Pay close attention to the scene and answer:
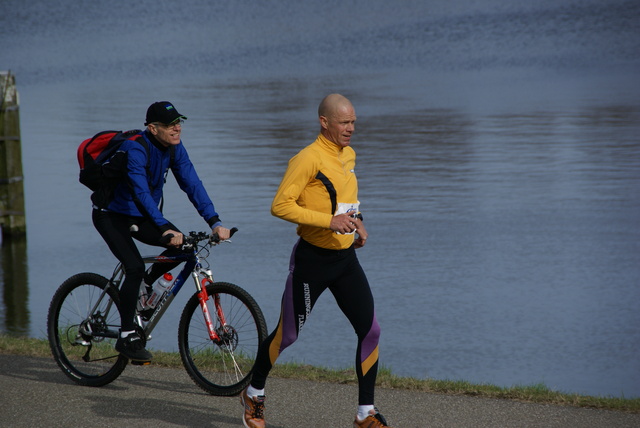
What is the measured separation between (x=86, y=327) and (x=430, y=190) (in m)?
12.7

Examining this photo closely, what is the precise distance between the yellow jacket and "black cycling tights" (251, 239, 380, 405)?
84 mm

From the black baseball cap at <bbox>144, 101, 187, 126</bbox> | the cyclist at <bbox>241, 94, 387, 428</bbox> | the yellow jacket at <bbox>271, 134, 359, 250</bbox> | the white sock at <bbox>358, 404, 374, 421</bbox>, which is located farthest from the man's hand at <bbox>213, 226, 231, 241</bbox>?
the white sock at <bbox>358, 404, 374, 421</bbox>

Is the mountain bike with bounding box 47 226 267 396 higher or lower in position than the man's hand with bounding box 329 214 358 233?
lower

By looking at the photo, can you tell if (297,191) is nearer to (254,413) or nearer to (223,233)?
→ (223,233)

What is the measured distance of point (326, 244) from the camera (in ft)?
18.2

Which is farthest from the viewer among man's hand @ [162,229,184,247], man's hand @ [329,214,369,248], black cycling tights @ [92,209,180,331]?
black cycling tights @ [92,209,180,331]

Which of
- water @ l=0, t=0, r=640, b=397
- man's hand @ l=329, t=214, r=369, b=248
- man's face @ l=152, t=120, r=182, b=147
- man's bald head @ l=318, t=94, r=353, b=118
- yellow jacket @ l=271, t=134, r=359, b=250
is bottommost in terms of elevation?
water @ l=0, t=0, r=640, b=397

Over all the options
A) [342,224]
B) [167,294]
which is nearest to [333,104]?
[342,224]

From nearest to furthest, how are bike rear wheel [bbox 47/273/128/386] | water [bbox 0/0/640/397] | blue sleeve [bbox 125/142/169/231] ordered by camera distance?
blue sleeve [bbox 125/142/169/231]
bike rear wheel [bbox 47/273/128/386]
water [bbox 0/0/640/397]

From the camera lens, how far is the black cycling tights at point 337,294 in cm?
558

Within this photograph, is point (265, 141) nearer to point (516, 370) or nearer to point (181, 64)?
point (516, 370)

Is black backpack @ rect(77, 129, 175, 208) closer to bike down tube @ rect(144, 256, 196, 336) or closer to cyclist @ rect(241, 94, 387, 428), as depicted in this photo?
bike down tube @ rect(144, 256, 196, 336)

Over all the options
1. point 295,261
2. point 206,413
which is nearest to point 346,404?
point 206,413

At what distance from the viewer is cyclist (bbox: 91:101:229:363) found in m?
6.48
